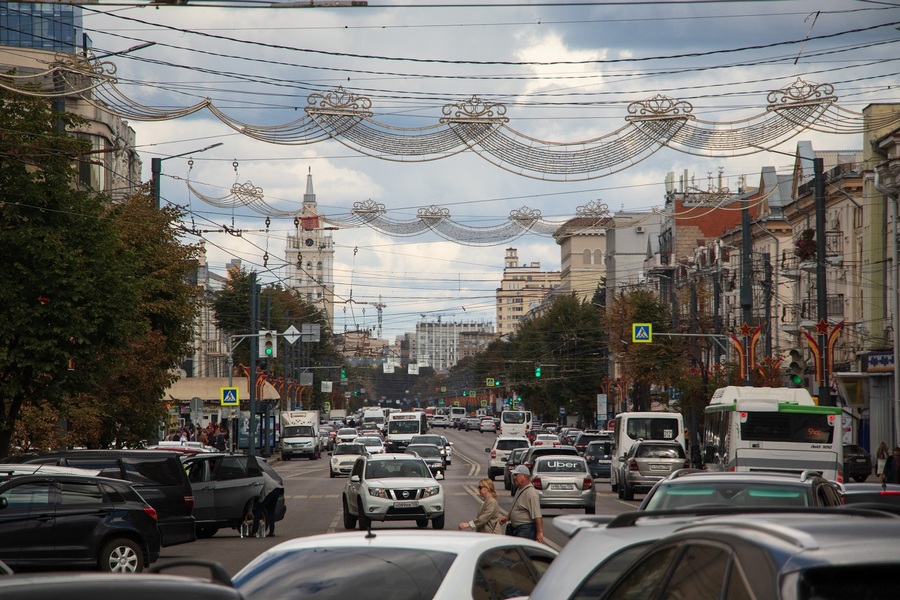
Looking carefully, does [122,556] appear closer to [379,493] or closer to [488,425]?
[379,493]

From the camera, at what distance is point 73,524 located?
58.7 ft

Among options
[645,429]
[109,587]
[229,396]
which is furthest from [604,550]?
[229,396]

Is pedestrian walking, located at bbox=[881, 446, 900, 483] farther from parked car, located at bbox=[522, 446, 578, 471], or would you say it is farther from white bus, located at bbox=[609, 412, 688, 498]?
parked car, located at bbox=[522, 446, 578, 471]

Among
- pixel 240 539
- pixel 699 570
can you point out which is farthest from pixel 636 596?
pixel 240 539

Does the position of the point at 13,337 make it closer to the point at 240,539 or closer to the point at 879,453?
the point at 240,539

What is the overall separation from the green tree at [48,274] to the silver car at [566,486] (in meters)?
12.0

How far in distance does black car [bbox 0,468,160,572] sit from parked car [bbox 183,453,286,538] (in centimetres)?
754

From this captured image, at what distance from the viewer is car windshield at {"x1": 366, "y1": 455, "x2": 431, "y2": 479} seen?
1088 inches

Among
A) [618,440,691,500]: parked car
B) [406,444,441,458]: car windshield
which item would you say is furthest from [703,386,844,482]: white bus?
[406,444,441,458]: car windshield

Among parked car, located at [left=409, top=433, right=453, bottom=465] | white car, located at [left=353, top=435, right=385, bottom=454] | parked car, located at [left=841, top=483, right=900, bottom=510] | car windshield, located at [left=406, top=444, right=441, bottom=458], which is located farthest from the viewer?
white car, located at [left=353, top=435, right=385, bottom=454]

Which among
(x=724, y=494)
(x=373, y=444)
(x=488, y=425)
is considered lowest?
(x=488, y=425)

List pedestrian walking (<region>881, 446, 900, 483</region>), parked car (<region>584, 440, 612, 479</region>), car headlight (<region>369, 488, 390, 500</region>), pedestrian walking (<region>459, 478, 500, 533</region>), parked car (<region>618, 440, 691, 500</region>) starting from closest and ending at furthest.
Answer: pedestrian walking (<region>459, 478, 500, 533</region>), car headlight (<region>369, 488, 390, 500</region>), pedestrian walking (<region>881, 446, 900, 483</region>), parked car (<region>618, 440, 691, 500</region>), parked car (<region>584, 440, 612, 479</region>)

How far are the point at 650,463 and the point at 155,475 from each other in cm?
2048

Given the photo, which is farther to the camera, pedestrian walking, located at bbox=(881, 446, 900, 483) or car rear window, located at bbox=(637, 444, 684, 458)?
car rear window, located at bbox=(637, 444, 684, 458)
